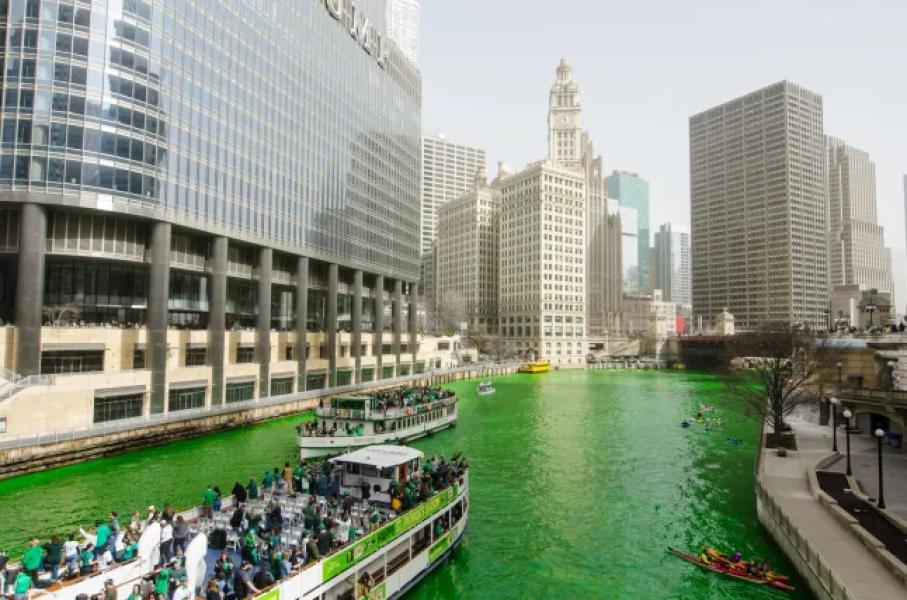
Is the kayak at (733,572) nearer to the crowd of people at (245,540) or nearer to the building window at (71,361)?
the crowd of people at (245,540)

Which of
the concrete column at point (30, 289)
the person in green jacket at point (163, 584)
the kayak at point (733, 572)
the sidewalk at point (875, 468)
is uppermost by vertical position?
the concrete column at point (30, 289)

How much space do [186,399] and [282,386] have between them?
16.9 metres

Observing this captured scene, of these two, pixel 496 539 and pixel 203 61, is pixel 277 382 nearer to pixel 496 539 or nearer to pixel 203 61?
pixel 203 61

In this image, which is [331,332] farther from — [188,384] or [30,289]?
[30,289]

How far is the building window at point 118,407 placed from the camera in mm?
51009

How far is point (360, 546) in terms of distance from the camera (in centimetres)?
2200

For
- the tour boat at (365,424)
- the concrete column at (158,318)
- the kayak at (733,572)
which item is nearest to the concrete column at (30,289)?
the concrete column at (158,318)

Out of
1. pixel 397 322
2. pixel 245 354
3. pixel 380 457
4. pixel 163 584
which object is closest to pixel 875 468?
pixel 380 457

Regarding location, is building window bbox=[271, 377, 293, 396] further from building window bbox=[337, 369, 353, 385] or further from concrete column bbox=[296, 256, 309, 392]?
building window bbox=[337, 369, 353, 385]

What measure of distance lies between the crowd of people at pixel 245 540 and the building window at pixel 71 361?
33886 mm

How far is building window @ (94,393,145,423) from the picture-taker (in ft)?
167

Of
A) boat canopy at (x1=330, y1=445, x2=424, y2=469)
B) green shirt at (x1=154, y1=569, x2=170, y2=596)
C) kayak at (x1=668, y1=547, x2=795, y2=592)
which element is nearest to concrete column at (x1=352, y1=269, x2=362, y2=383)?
boat canopy at (x1=330, y1=445, x2=424, y2=469)

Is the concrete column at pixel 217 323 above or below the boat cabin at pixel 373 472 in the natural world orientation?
above

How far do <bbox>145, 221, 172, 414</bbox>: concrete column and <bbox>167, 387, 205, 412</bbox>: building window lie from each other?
63.7 inches
